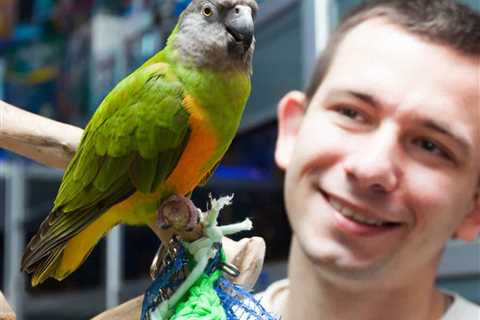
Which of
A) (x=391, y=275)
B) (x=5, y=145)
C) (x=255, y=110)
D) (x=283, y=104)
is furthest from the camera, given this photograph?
(x=255, y=110)

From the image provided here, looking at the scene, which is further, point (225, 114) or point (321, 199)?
point (321, 199)

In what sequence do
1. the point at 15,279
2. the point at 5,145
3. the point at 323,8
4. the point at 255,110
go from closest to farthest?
the point at 5,145 → the point at 323,8 → the point at 255,110 → the point at 15,279

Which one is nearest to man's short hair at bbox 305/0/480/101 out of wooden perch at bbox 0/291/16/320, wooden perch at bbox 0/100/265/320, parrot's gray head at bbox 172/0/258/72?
parrot's gray head at bbox 172/0/258/72

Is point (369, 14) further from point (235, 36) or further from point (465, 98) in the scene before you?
point (235, 36)

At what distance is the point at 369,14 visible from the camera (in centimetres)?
69

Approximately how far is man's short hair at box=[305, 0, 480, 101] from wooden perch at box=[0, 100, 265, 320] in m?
0.36

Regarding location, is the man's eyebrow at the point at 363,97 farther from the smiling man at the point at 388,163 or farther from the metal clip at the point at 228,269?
the metal clip at the point at 228,269

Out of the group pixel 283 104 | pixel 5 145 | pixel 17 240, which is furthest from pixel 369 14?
pixel 17 240

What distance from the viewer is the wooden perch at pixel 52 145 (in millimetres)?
380

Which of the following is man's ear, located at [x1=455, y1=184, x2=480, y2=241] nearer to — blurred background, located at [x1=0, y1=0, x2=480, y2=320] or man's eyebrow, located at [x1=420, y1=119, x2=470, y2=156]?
man's eyebrow, located at [x1=420, y1=119, x2=470, y2=156]

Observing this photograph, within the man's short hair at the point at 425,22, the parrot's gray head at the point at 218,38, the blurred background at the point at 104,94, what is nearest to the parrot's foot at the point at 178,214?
the parrot's gray head at the point at 218,38

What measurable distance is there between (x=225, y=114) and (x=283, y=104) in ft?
1.11

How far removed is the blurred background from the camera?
4.87ft

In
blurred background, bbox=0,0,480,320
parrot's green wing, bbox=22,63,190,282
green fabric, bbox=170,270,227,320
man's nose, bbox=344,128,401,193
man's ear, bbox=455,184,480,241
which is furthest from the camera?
blurred background, bbox=0,0,480,320
